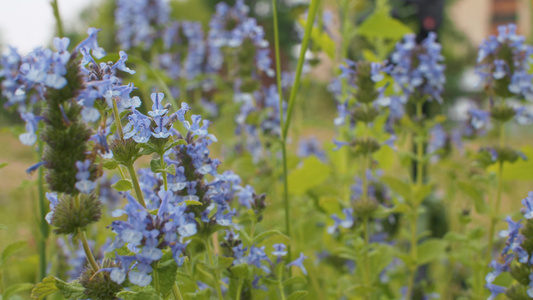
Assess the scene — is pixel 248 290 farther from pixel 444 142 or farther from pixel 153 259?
pixel 444 142

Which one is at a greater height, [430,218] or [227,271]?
[430,218]

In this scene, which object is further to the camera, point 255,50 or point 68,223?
point 255,50

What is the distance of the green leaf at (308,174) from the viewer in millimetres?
1821

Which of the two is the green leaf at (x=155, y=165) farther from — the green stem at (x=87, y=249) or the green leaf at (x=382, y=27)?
the green leaf at (x=382, y=27)

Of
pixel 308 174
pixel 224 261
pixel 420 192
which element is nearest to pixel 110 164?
pixel 224 261

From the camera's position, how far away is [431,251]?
182cm

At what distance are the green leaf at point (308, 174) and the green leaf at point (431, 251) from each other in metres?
0.50

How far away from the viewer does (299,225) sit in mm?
1897

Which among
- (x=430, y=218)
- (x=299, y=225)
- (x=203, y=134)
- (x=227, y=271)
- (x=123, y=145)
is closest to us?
(x=123, y=145)

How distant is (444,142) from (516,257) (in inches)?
69.8

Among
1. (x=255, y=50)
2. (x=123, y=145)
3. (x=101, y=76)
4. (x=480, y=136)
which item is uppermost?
(x=255, y=50)

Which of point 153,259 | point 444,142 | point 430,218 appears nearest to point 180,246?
point 153,259

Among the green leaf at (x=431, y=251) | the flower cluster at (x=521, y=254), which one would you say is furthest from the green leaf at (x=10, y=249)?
the green leaf at (x=431, y=251)

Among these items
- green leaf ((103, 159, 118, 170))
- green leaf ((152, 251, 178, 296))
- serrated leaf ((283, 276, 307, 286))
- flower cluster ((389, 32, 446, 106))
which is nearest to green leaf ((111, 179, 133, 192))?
green leaf ((103, 159, 118, 170))
